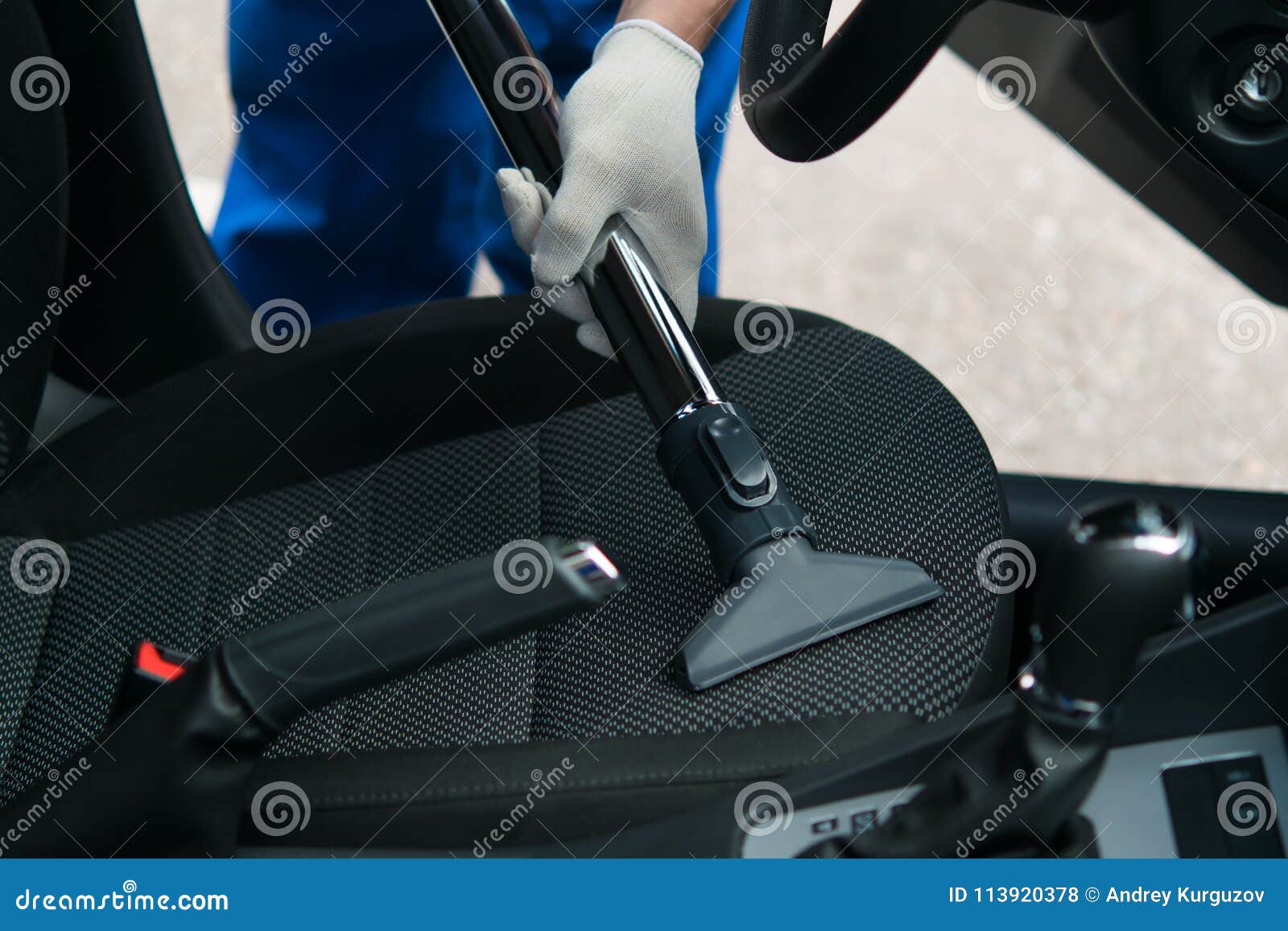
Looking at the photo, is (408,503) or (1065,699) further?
(408,503)

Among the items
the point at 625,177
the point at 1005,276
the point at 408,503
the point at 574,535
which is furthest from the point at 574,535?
the point at 1005,276

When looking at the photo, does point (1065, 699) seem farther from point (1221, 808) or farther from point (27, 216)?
point (27, 216)

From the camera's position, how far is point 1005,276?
1.67m

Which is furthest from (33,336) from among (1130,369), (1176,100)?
(1130,369)

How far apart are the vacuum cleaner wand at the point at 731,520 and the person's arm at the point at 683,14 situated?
0.68 ft

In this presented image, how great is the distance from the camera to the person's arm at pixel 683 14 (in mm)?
851

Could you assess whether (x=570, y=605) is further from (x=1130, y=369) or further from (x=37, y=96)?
(x=1130, y=369)

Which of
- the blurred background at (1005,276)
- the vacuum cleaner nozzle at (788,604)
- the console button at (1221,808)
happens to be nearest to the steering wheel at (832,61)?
the vacuum cleaner nozzle at (788,604)

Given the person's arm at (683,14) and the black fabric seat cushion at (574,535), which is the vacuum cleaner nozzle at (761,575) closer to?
the black fabric seat cushion at (574,535)

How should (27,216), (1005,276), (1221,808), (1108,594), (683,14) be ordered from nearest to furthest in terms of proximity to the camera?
(1108,594) → (1221,808) → (27,216) → (683,14) → (1005,276)

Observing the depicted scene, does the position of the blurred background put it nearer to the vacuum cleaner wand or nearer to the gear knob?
the vacuum cleaner wand

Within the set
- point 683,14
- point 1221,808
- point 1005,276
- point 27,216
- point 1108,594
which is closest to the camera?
point 1108,594

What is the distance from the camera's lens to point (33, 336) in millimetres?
738

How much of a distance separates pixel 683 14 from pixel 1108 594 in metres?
0.62
